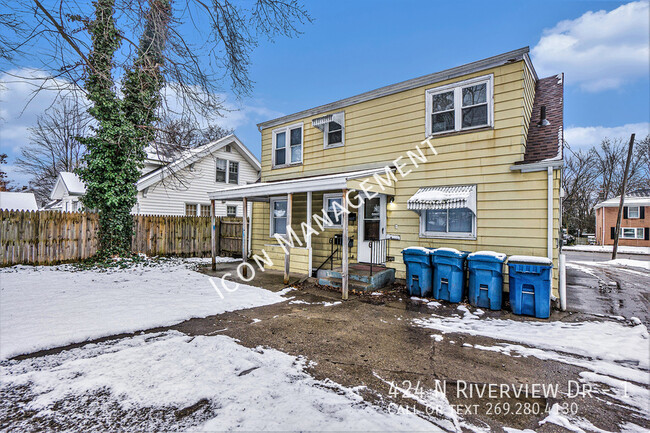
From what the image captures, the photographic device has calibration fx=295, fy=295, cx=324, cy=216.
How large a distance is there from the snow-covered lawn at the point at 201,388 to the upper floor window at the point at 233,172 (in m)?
14.6

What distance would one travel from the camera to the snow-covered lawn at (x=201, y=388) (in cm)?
236

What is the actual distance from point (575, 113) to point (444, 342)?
112 feet

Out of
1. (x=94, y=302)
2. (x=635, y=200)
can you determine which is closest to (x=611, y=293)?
(x=94, y=302)

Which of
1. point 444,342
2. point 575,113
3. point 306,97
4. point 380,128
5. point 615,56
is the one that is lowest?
point 444,342

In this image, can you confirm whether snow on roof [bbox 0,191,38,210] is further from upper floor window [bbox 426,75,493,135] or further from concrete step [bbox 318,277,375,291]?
upper floor window [bbox 426,75,493,135]

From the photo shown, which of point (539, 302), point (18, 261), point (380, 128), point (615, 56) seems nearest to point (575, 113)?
point (615, 56)

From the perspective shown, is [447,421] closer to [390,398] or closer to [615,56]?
[390,398]

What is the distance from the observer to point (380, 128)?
8.45 m

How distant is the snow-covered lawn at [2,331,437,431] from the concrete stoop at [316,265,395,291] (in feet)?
12.1

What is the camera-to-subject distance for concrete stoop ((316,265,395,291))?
7091 mm

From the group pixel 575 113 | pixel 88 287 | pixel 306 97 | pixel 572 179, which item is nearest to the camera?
pixel 88 287

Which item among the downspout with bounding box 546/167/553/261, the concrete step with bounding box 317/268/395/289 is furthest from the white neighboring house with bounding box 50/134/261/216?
the downspout with bounding box 546/167/553/261

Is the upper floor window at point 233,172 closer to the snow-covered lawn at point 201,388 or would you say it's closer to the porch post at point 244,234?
the porch post at point 244,234

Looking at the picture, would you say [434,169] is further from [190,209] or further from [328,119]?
[190,209]
